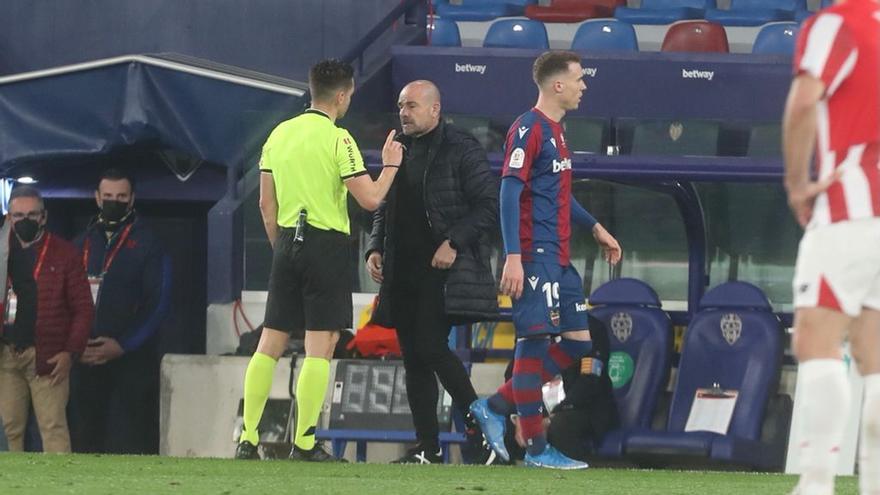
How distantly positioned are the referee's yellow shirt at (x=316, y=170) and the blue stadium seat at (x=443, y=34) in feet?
20.2

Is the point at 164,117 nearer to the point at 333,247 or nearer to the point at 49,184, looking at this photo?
the point at 49,184

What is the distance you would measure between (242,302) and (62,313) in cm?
117

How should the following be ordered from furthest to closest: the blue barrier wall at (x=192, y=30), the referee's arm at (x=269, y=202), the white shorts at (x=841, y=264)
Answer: the blue barrier wall at (x=192, y=30) → the referee's arm at (x=269, y=202) → the white shorts at (x=841, y=264)

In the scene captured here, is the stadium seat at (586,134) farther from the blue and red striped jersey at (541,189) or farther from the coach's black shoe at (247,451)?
the coach's black shoe at (247,451)

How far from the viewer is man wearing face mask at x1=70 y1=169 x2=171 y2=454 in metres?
12.0

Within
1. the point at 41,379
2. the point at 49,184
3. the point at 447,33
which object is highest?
the point at 447,33

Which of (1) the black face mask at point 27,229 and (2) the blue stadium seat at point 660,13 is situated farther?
(2) the blue stadium seat at point 660,13

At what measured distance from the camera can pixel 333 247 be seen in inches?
334

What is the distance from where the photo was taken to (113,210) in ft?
39.9

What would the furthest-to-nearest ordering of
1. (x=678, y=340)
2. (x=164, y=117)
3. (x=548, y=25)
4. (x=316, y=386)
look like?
(x=548, y=25)
(x=164, y=117)
(x=678, y=340)
(x=316, y=386)

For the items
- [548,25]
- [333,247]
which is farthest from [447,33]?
[333,247]

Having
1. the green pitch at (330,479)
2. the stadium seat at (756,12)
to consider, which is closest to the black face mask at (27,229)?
the green pitch at (330,479)

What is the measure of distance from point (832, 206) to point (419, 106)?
4.13 meters

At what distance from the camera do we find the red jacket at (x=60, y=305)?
11.6 meters
